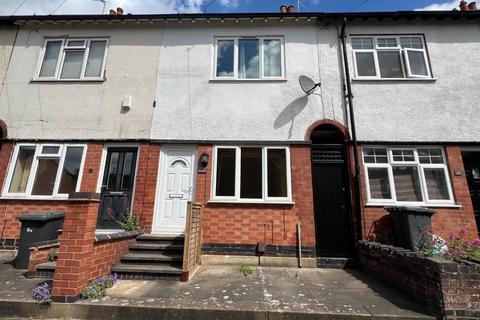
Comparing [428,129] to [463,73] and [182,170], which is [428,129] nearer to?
[463,73]

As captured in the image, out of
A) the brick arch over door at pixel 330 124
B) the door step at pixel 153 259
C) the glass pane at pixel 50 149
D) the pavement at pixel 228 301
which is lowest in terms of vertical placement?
the pavement at pixel 228 301

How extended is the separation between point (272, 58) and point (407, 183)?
16.1 feet

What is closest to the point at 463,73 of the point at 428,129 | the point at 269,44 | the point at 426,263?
the point at 428,129

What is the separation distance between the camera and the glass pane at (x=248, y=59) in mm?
7020

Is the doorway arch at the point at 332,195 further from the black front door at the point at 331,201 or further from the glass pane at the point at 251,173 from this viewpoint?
the glass pane at the point at 251,173

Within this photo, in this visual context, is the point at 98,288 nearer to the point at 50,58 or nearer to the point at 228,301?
the point at 228,301

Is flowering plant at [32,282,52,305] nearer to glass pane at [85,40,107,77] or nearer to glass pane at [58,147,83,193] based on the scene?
glass pane at [58,147,83,193]

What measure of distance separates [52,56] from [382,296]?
A: 394 inches

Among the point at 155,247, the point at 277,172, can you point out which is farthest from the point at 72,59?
the point at 277,172

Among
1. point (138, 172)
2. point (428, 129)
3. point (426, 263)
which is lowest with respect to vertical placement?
point (426, 263)

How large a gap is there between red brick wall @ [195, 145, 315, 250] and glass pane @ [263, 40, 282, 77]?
2913 mm

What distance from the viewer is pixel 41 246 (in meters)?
4.65

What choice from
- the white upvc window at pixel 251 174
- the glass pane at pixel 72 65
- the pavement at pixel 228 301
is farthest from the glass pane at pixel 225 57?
the pavement at pixel 228 301

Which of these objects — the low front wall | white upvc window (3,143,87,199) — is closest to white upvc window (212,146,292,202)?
the low front wall
